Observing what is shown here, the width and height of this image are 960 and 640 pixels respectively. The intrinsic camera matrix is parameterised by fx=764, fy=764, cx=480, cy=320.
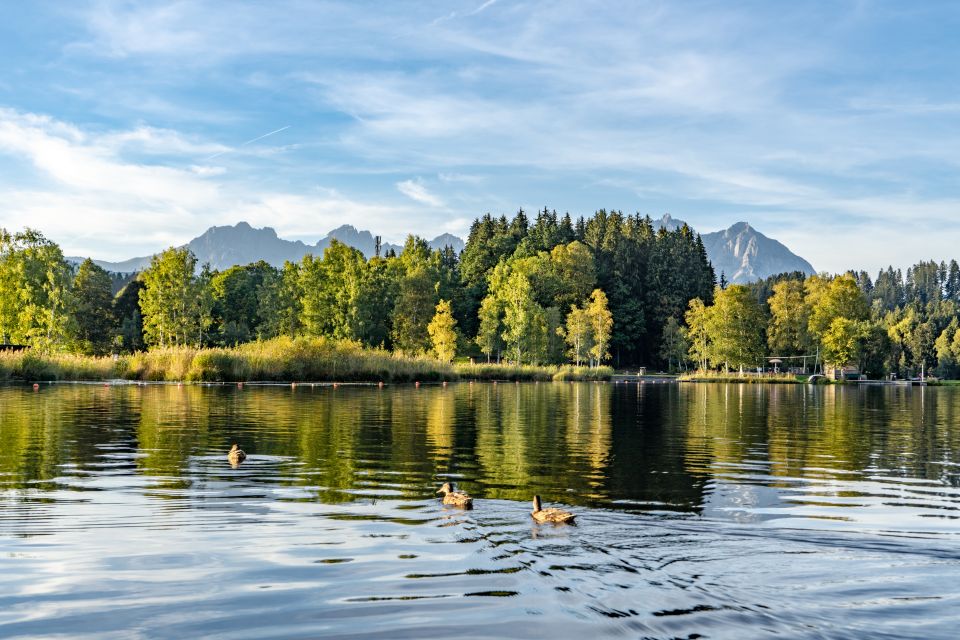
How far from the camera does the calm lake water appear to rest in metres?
8.80

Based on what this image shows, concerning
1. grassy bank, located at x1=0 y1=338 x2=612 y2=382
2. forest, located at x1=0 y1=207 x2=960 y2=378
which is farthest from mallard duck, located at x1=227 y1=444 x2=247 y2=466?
forest, located at x1=0 y1=207 x2=960 y2=378

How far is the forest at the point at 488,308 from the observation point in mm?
92438

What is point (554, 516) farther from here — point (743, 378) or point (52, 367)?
point (743, 378)

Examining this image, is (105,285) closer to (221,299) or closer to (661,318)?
(221,299)

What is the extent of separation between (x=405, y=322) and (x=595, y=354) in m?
30.8

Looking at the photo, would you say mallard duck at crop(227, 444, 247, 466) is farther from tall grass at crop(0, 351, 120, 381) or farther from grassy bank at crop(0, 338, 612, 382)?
tall grass at crop(0, 351, 120, 381)

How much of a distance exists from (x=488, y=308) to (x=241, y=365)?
56.1m

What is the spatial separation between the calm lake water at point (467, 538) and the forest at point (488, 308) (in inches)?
2232

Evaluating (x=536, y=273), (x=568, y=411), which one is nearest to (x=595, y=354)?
(x=536, y=273)

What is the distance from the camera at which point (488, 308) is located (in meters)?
118

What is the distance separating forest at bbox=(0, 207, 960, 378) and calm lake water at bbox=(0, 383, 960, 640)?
5670 centimetres

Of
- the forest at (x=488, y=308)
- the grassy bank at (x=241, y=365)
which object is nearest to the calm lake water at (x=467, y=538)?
the grassy bank at (x=241, y=365)

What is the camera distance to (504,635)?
8219mm

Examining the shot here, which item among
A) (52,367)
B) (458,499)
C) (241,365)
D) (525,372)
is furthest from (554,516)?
(525,372)
